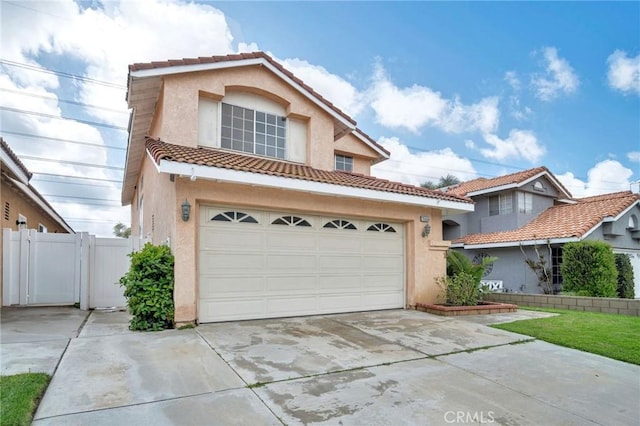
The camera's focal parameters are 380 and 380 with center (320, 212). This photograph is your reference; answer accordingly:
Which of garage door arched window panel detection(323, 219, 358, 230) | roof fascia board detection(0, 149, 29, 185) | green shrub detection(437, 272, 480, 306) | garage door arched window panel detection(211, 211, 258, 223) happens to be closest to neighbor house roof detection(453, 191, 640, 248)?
green shrub detection(437, 272, 480, 306)

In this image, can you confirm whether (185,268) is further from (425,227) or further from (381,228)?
(425,227)

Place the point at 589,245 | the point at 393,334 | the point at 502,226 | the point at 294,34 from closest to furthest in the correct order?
the point at 393,334 < the point at 589,245 < the point at 294,34 < the point at 502,226

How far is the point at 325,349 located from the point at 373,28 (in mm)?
16292

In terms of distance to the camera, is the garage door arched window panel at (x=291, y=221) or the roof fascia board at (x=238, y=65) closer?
the garage door arched window panel at (x=291, y=221)

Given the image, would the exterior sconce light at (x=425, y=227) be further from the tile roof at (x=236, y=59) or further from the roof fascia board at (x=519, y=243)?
the roof fascia board at (x=519, y=243)

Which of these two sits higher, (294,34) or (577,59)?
(577,59)

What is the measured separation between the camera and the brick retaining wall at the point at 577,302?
1089 cm

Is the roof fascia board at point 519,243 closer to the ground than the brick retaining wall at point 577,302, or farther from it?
farther from it

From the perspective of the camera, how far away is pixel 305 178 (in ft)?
28.2

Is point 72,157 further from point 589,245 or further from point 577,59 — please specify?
point 577,59

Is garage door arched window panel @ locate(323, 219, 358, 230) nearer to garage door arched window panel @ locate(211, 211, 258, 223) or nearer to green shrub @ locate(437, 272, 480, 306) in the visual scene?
garage door arched window panel @ locate(211, 211, 258, 223)

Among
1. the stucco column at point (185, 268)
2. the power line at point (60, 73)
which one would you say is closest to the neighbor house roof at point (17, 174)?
the stucco column at point (185, 268)

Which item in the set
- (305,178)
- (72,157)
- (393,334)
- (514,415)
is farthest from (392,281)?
(72,157)

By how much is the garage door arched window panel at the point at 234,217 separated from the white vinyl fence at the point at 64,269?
467cm
